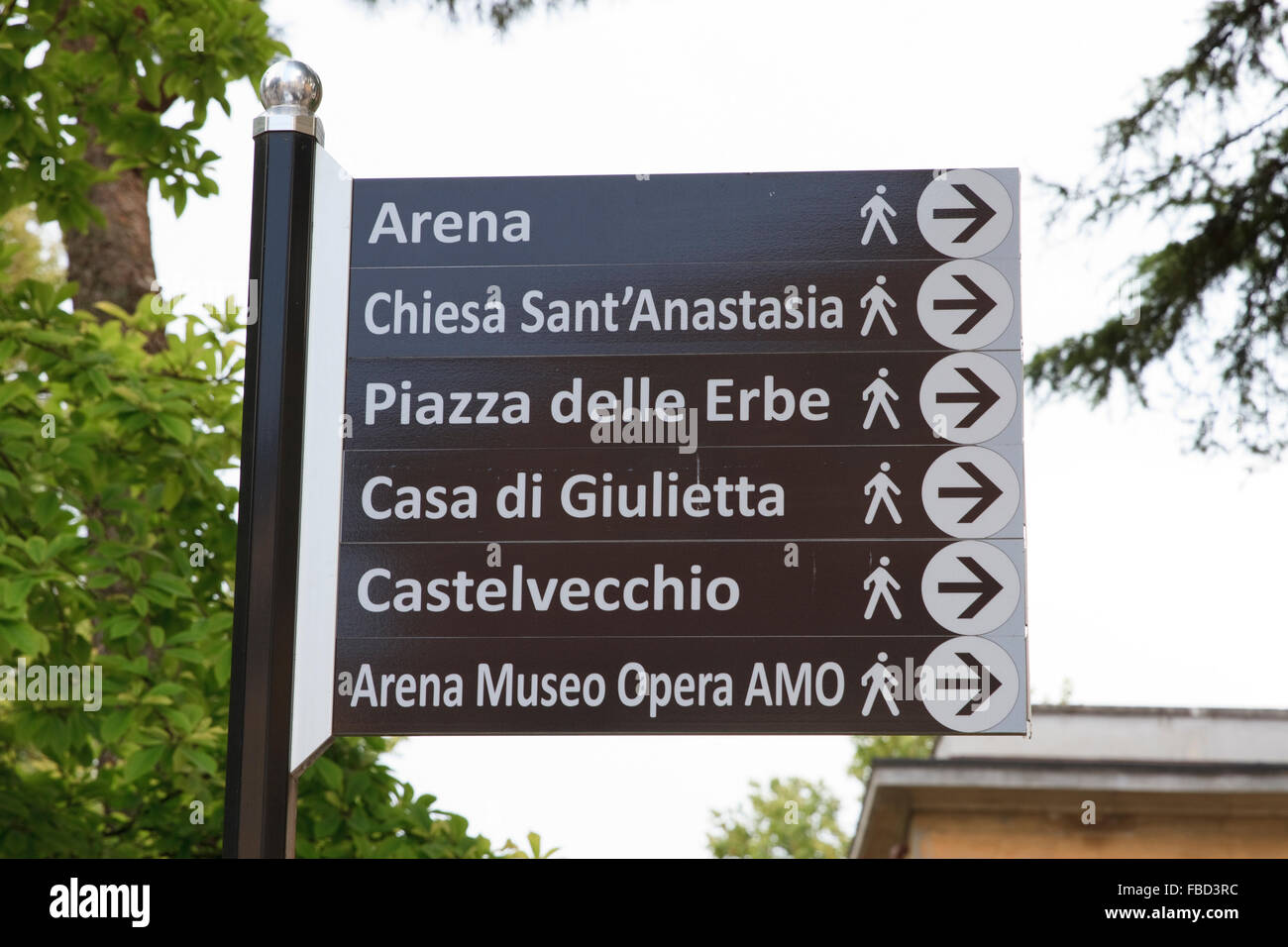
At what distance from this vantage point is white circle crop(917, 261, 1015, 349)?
105 inches

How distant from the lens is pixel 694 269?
2762 mm

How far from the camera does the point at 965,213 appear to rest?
9.06 ft

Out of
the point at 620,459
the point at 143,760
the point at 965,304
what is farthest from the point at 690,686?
the point at 143,760

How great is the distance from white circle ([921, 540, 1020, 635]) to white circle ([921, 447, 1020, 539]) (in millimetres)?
38

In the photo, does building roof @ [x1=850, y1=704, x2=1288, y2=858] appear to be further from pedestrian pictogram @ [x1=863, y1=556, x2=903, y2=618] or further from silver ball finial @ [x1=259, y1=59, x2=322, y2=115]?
silver ball finial @ [x1=259, y1=59, x2=322, y2=115]

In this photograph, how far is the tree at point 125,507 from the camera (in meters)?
5.57

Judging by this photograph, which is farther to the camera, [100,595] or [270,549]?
[100,595]

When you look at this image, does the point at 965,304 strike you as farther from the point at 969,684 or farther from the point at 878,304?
the point at 969,684

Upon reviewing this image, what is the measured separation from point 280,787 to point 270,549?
1.40 feet

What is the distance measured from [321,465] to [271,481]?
105 mm

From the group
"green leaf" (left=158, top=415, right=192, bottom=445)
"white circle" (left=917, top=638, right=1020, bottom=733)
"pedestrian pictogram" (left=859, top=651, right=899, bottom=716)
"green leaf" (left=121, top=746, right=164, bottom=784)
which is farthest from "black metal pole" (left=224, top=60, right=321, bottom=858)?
"green leaf" (left=158, top=415, right=192, bottom=445)

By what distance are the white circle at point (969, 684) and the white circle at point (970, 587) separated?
38 mm

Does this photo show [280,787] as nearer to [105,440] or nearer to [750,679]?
[750,679]
